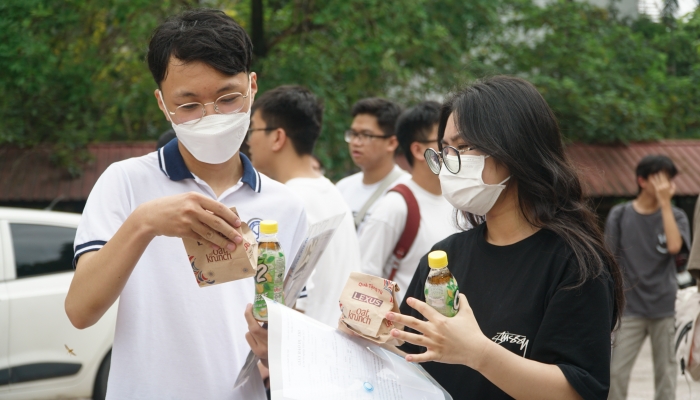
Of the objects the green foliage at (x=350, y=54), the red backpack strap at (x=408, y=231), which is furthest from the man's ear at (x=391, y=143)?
the green foliage at (x=350, y=54)

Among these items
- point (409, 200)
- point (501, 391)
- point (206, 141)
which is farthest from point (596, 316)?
point (409, 200)

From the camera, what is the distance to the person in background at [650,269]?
19.4 feet

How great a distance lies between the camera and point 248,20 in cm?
1296

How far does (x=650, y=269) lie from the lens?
6109mm

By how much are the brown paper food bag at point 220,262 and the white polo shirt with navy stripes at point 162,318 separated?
0.31 m

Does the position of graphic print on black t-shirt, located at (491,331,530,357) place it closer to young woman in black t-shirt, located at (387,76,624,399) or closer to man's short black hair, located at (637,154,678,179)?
young woman in black t-shirt, located at (387,76,624,399)

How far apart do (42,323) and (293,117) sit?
2.93 meters

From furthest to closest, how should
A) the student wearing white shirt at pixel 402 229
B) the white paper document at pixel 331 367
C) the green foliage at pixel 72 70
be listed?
1. the green foliage at pixel 72 70
2. the student wearing white shirt at pixel 402 229
3. the white paper document at pixel 331 367

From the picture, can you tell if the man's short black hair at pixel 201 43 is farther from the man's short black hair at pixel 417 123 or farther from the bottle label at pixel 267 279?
the man's short black hair at pixel 417 123

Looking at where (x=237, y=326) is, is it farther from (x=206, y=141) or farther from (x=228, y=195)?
(x=206, y=141)

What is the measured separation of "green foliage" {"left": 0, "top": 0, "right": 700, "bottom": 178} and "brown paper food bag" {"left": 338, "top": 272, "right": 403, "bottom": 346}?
8931 mm

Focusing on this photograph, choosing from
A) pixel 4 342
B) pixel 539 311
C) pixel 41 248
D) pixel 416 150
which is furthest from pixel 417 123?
pixel 4 342

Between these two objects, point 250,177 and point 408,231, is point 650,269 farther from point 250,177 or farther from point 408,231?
point 250,177

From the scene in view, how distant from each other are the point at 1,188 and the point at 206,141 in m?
10.1
